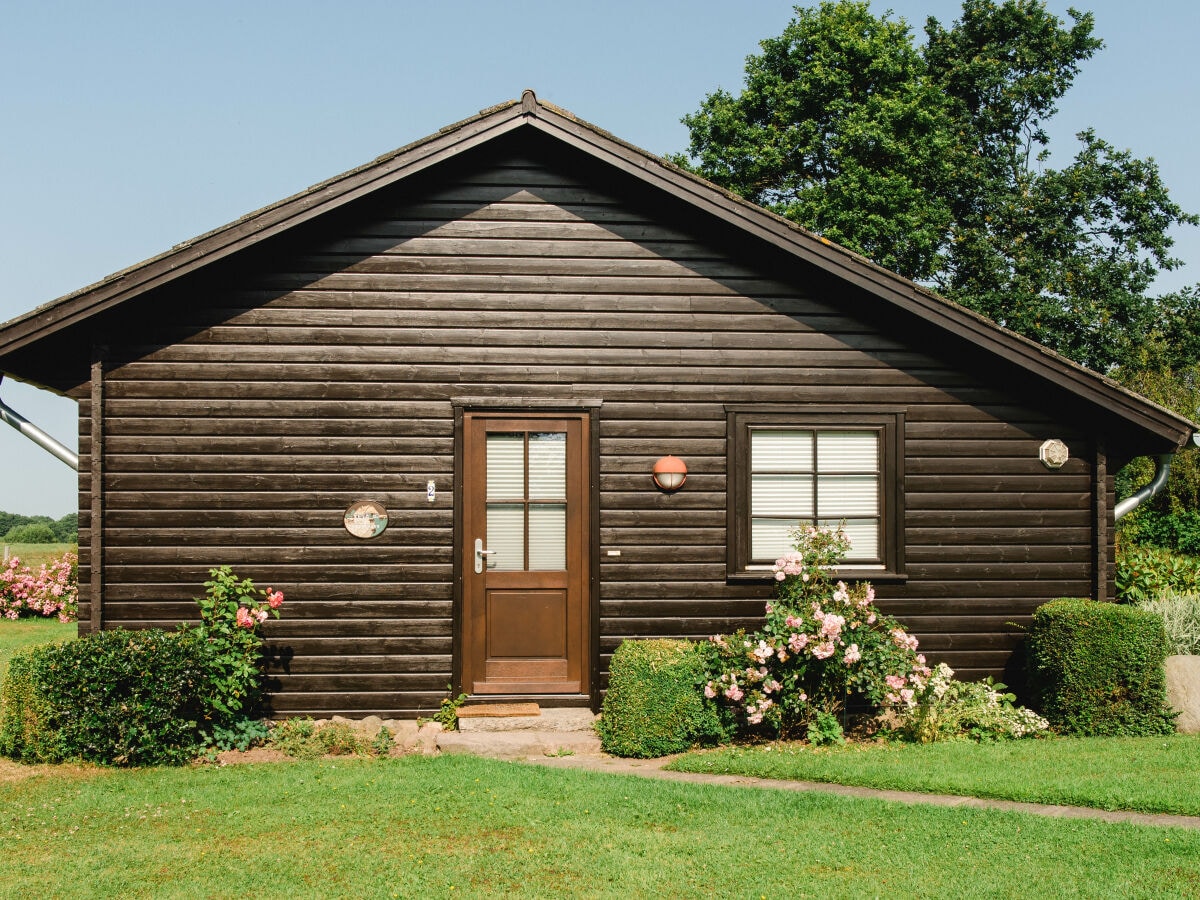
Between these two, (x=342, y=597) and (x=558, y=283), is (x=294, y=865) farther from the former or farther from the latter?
(x=558, y=283)

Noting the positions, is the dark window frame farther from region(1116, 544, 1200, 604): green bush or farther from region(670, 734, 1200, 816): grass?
region(1116, 544, 1200, 604): green bush

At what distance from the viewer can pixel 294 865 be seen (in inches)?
222

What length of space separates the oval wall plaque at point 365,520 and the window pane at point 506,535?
91 cm

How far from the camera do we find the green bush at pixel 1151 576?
12.5 m

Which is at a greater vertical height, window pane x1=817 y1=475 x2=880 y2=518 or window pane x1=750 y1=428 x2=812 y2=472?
window pane x1=750 y1=428 x2=812 y2=472

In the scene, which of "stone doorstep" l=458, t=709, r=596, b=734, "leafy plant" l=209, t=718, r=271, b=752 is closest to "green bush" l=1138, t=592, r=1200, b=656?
"stone doorstep" l=458, t=709, r=596, b=734

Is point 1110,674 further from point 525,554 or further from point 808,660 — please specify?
point 525,554

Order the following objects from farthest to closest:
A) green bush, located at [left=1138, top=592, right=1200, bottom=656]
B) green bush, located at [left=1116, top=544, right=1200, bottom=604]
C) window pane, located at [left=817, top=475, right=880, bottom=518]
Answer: green bush, located at [left=1116, top=544, right=1200, bottom=604] → green bush, located at [left=1138, top=592, right=1200, bottom=656] → window pane, located at [left=817, top=475, right=880, bottom=518]

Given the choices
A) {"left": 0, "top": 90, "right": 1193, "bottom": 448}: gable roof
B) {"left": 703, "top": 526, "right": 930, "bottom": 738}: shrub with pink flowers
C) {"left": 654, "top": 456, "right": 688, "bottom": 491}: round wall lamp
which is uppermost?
{"left": 0, "top": 90, "right": 1193, "bottom": 448}: gable roof

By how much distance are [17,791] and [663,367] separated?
5761 millimetres

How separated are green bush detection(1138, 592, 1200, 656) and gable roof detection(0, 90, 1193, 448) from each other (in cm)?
197

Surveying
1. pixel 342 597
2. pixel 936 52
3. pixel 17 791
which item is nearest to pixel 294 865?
pixel 17 791

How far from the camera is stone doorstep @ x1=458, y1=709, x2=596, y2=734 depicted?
868 centimetres

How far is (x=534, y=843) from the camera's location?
5922mm
